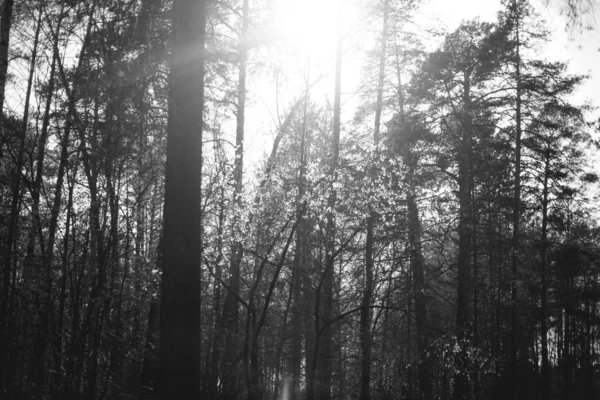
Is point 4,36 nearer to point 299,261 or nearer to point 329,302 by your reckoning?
point 299,261

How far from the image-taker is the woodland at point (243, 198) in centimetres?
544

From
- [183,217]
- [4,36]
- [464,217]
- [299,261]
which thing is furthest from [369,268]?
[4,36]

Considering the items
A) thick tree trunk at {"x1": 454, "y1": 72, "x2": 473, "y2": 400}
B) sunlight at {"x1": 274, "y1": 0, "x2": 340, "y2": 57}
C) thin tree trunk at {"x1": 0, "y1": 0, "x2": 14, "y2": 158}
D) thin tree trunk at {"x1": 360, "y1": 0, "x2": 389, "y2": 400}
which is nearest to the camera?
thin tree trunk at {"x1": 0, "y1": 0, "x2": 14, "y2": 158}

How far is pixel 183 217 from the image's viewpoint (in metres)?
4.29

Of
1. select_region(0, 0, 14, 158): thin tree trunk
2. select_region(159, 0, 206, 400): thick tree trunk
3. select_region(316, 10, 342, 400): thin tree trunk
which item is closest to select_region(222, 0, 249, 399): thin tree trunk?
select_region(316, 10, 342, 400): thin tree trunk

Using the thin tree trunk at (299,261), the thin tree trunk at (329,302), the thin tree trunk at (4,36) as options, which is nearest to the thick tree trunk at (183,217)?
the thin tree trunk at (299,261)

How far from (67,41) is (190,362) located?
4243 mm

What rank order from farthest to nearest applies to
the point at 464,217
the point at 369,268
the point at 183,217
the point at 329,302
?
the point at 464,217 < the point at 369,268 < the point at 329,302 < the point at 183,217

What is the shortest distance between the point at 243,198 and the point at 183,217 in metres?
3.98

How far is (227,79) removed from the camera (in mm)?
11734

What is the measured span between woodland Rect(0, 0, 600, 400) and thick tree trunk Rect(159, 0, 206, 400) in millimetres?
17

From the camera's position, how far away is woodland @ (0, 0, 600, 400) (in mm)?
5441

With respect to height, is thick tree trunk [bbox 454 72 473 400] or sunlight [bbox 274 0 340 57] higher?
sunlight [bbox 274 0 340 57]

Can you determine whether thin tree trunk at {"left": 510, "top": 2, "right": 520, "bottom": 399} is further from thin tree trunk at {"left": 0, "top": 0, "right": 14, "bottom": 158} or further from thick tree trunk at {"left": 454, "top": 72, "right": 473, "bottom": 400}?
thin tree trunk at {"left": 0, "top": 0, "right": 14, "bottom": 158}
